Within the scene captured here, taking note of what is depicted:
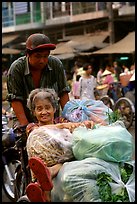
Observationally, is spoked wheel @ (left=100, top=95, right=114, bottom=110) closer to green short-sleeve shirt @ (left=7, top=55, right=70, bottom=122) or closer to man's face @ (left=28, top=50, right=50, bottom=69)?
green short-sleeve shirt @ (left=7, top=55, right=70, bottom=122)

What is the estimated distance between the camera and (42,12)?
30141 mm

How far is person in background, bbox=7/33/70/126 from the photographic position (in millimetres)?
3807

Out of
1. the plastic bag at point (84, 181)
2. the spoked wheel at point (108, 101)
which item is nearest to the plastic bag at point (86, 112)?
the plastic bag at point (84, 181)

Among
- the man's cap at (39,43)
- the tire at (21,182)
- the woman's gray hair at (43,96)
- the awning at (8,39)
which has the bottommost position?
the tire at (21,182)

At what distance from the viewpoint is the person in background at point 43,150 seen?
268cm

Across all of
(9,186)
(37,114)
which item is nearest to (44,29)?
(9,186)

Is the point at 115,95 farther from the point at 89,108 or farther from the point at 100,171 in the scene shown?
the point at 100,171

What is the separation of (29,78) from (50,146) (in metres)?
1.11

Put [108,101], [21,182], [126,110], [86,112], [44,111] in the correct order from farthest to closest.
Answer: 1. [108,101]
2. [126,110]
3. [21,182]
4. [86,112]
5. [44,111]

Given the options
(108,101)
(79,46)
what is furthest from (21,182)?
(79,46)

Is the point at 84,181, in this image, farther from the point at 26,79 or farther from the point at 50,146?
the point at 26,79

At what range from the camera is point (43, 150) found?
2.91 m

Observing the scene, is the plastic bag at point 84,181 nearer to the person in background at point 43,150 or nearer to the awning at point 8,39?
the person in background at point 43,150

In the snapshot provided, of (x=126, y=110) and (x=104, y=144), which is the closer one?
(x=104, y=144)
